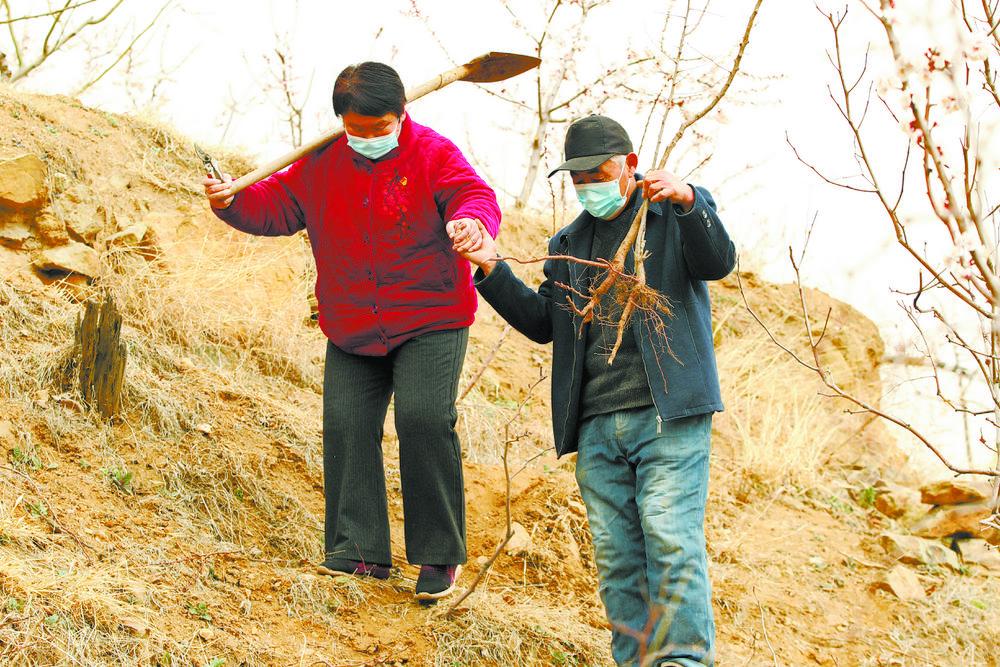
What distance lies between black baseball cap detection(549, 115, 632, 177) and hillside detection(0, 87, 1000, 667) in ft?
3.67

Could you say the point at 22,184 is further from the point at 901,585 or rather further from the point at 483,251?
the point at 901,585

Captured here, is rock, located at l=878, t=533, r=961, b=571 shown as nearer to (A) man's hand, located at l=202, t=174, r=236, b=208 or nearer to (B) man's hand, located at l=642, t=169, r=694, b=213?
(B) man's hand, located at l=642, t=169, r=694, b=213

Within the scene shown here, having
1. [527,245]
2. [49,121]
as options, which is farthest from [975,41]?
[527,245]

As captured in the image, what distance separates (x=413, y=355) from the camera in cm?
335

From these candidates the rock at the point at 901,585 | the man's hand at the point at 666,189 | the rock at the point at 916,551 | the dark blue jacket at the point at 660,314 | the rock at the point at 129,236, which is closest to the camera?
the man's hand at the point at 666,189

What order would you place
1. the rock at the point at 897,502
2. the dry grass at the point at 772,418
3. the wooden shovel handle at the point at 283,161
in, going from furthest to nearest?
1. the dry grass at the point at 772,418
2. the rock at the point at 897,502
3. the wooden shovel handle at the point at 283,161

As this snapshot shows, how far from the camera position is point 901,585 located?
5.32 meters

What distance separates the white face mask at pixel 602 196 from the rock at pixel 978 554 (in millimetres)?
3867

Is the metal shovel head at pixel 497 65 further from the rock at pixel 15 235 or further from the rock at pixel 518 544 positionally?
the rock at pixel 15 235

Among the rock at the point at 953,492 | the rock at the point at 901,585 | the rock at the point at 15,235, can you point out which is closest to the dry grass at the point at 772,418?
the rock at the point at 953,492

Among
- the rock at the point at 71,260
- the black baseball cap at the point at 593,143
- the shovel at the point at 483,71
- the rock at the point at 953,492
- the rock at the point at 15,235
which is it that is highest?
the shovel at the point at 483,71

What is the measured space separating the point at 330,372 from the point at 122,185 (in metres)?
3.32

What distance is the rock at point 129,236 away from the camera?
557cm

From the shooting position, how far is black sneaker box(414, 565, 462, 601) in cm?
344
